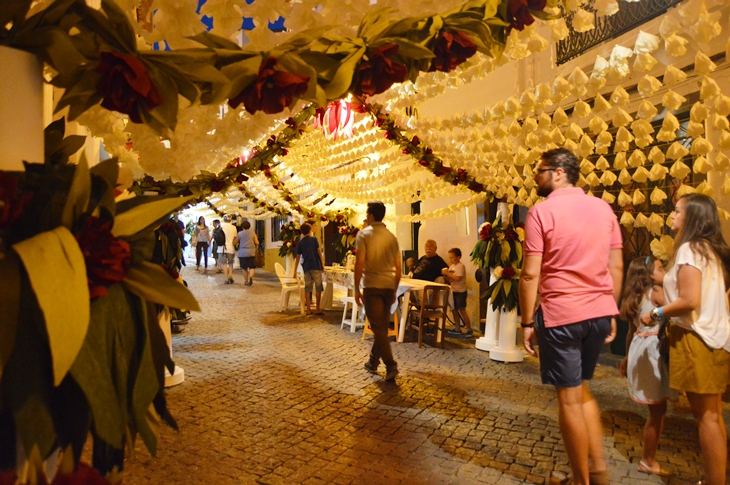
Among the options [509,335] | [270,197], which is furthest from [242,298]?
[509,335]

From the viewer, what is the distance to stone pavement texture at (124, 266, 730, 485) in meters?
3.08

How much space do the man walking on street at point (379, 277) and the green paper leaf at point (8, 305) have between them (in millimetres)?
4169

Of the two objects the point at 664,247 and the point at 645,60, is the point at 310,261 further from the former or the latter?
the point at 645,60

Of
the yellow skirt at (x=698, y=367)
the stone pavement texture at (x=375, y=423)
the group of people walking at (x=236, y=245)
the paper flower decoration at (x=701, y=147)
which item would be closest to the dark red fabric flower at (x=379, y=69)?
the stone pavement texture at (x=375, y=423)

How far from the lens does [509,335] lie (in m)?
6.00

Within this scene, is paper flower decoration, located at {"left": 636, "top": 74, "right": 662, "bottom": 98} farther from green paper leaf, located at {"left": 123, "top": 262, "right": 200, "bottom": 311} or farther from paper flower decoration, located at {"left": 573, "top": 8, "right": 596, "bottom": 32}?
green paper leaf, located at {"left": 123, "top": 262, "right": 200, "bottom": 311}

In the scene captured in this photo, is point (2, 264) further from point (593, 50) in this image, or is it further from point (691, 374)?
point (593, 50)

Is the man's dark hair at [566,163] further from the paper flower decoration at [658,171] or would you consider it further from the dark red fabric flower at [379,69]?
the dark red fabric flower at [379,69]

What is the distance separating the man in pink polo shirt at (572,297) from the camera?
8.55ft

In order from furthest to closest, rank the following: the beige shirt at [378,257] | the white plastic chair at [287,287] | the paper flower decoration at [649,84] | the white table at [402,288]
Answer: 1. the white plastic chair at [287,287]
2. the white table at [402,288]
3. the beige shirt at [378,257]
4. the paper flower decoration at [649,84]

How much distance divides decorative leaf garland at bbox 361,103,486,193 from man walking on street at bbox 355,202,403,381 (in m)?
1.01

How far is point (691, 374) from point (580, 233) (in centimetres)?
97

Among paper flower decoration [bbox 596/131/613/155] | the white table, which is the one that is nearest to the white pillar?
paper flower decoration [bbox 596/131/613/155]

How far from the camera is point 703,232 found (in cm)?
273
